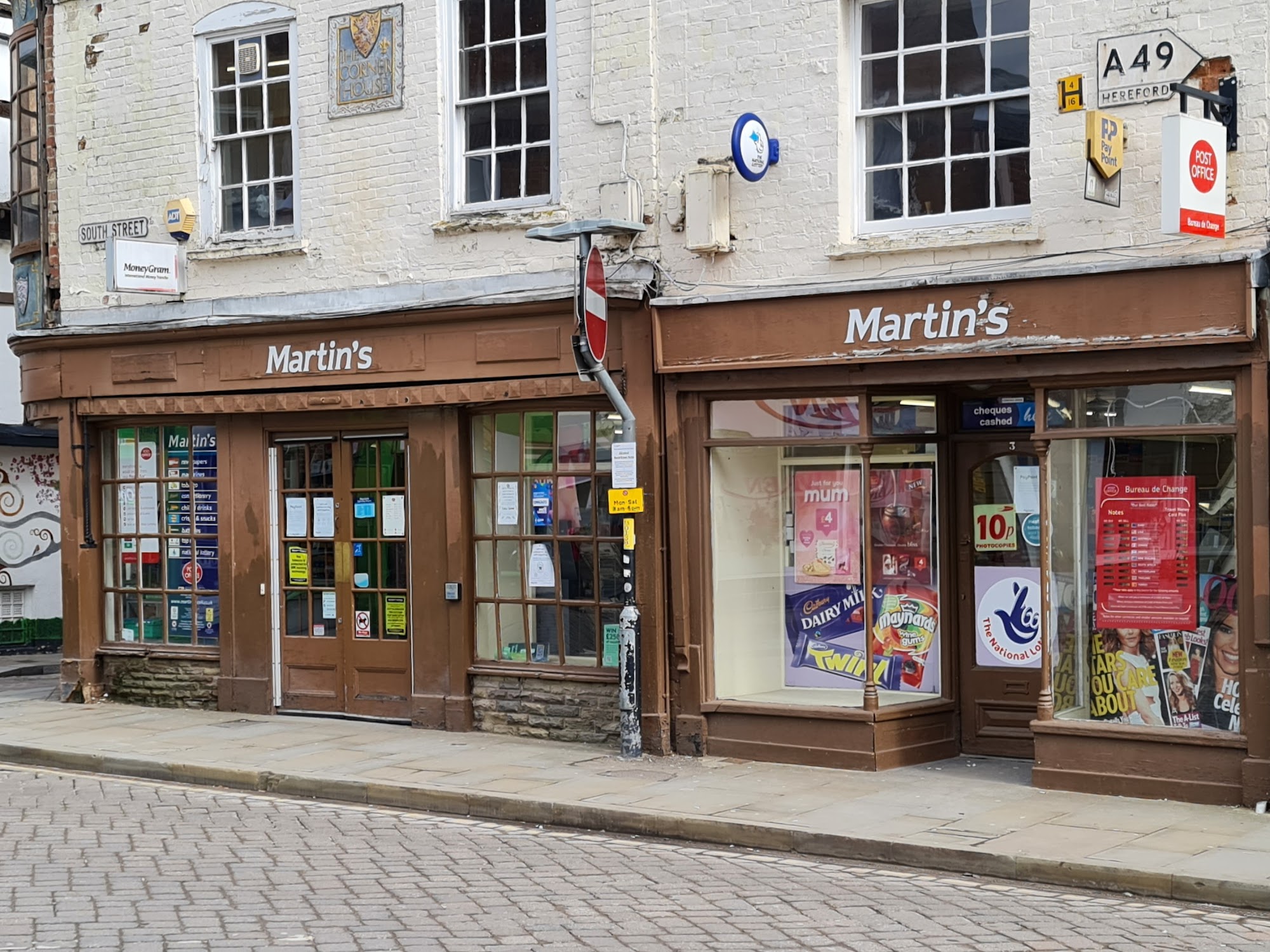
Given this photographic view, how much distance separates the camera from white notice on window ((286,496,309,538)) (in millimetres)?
14250

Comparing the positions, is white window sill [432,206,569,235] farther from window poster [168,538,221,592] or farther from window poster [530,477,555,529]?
window poster [168,538,221,592]

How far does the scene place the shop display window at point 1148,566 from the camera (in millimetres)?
9969

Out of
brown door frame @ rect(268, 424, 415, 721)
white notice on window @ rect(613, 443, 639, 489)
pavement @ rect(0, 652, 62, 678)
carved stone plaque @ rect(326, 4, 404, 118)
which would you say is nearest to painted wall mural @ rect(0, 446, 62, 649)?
pavement @ rect(0, 652, 62, 678)

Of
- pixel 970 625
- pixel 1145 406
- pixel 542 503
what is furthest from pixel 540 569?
pixel 1145 406

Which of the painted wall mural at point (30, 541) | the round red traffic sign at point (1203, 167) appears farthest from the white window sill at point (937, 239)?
the painted wall mural at point (30, 541)

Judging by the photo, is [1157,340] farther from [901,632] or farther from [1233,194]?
[901,632]

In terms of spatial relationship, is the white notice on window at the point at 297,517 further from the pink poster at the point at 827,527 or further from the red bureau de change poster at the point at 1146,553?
the red bureau de change poster at the point at 1146,553

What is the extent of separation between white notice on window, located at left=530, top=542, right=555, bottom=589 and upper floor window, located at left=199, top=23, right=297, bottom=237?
3.72m

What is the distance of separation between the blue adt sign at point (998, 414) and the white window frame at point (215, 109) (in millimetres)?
6163

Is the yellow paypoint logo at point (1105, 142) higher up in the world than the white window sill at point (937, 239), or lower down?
higher up

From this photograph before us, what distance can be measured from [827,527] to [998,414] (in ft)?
4.98

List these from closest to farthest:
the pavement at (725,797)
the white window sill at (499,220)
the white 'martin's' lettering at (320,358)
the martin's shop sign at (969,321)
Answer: the pavement at (725,797), the martin's shop sign at (969,321), the white window sill at (499,220), the white 'martin's' lettering at (320,358)

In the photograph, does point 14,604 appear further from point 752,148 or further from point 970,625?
point 970,625

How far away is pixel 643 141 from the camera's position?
12.1 metres
